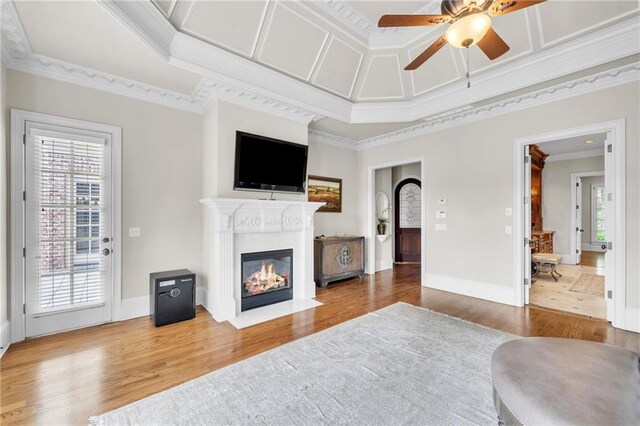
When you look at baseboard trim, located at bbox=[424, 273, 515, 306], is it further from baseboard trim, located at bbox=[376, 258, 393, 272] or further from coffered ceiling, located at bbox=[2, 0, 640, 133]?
coffered ceiling, located at bbox=[2, 0, 640, 133]

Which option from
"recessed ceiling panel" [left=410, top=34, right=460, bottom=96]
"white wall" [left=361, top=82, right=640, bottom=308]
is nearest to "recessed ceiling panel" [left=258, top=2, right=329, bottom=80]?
"recessed ceiling panel" [left=410, top=34, right=460, bottom=96]

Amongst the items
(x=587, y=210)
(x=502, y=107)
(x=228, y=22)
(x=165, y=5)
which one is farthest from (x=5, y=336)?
(x=587, y=210)

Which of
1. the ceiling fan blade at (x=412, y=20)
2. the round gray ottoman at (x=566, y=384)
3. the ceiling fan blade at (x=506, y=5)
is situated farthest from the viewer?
the ceiling fan blade at (x=412, y=20)

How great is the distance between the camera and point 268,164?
4027 millimetres

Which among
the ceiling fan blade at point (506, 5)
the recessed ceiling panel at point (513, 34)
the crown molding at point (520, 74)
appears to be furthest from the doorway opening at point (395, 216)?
the ceiling fan blade at point (506, 5)

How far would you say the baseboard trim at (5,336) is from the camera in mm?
2677

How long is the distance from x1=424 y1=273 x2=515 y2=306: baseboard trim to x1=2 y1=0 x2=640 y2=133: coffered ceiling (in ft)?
9.24

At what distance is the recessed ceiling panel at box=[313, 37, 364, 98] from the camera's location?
3863mm

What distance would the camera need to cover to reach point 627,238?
10.7ft

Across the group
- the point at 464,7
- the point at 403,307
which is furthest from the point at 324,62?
the point at 403,307

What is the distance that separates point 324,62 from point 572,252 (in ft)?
26.5

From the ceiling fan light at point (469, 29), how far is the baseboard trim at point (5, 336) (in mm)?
4871

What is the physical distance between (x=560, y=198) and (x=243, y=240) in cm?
864

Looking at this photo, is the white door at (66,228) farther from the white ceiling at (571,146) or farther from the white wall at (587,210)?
the white wall at (587,210)
